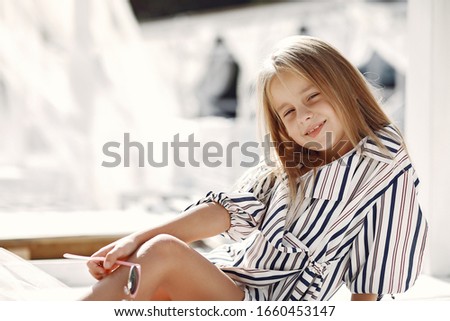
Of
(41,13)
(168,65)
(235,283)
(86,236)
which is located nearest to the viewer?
(235,283)

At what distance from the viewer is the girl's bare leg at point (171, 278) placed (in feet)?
4.01

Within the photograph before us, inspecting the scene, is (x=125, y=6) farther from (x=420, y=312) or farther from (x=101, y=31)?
(x=420, y=312)

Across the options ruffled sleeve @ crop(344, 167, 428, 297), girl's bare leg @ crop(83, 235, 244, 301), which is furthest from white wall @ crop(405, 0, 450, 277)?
girl's bare leg @ crop(83, 235, 244, 301)

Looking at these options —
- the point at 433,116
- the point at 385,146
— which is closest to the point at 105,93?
the point at 433,116

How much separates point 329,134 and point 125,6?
3542 mm

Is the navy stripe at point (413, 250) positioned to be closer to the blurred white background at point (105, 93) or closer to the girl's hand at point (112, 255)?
the girl's hand at point (112, 255)

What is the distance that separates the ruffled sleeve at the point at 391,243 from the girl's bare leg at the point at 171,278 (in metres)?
0.26

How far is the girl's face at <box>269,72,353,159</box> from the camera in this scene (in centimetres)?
147

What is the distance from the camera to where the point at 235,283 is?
4.71 ft

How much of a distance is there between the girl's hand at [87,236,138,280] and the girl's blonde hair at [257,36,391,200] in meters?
0.38

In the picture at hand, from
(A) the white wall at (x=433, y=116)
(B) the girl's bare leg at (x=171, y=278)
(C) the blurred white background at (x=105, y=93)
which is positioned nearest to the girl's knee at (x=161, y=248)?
(B) the girl's bare leg at (x=171, y=278)

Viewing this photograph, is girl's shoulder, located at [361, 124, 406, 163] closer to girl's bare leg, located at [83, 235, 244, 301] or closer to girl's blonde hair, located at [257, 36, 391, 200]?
girl's blonde hair, located at [257, 36, 391, 200]

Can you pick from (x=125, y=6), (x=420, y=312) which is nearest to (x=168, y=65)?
(x=125, y=6)

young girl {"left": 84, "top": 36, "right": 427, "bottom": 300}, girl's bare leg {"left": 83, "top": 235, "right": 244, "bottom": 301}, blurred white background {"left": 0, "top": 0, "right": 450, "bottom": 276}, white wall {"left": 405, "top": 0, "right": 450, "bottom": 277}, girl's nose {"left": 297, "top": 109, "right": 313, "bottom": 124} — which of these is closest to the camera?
girl's bare leg {"left": 83, "top": 235, "right": 244, "bottom": 301}
